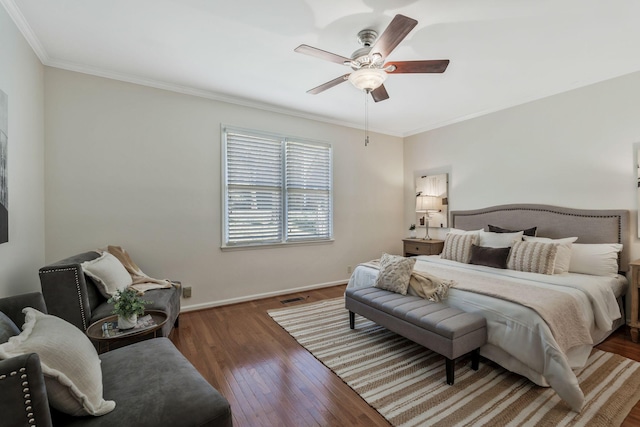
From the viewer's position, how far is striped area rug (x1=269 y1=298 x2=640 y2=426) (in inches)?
68.6

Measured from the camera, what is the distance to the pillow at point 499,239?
3377 mm

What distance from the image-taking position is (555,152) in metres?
3.53

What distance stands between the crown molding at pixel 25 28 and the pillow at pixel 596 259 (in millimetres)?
5372

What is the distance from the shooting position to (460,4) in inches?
81.3

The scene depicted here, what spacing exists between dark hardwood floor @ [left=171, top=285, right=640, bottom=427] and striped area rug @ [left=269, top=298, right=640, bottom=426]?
0.37 ft

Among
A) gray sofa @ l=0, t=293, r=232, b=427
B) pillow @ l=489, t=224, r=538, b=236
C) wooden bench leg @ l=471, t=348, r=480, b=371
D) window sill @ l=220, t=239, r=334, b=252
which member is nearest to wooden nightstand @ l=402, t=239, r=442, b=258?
pillow @ l=489, t=224, r=538, b=236

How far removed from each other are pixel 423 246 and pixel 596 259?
6.77ft

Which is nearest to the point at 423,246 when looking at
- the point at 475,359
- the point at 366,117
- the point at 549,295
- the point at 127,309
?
the point at 366,117

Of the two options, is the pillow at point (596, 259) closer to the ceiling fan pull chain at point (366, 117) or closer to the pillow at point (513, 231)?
the pillow at point (513, 231)

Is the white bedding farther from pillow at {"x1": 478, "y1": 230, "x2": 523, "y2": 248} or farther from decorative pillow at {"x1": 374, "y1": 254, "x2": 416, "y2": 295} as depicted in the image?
pillow at {"x1": 478, "y1": 230, "x2": 523, "y2": 248}

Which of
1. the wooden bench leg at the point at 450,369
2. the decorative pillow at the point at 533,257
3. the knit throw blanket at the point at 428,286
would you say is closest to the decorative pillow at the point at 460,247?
the decorative pillow at the point at 533,257

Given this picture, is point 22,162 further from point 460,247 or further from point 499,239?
point 499,239

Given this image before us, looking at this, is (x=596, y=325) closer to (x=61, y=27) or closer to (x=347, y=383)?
(x=347, y=383)

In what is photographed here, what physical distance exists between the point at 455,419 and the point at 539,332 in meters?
0.81
